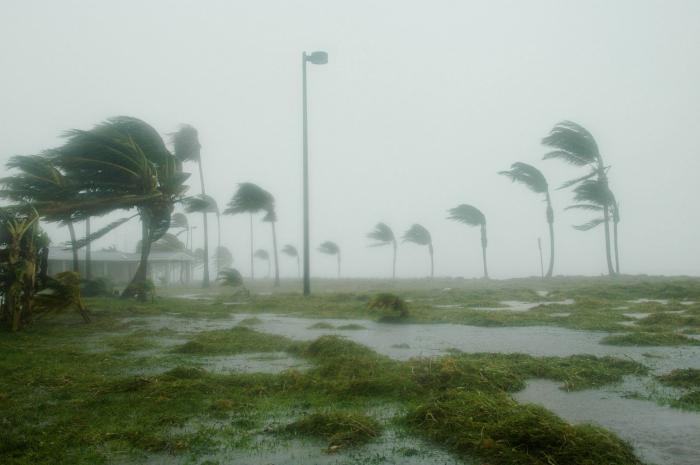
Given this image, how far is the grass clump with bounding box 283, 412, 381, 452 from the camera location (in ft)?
10.5

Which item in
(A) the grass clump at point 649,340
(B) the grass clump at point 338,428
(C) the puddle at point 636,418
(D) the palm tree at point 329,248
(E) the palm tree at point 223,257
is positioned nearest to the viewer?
(C) the puddle at point 636,418

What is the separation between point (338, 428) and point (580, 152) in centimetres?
2756

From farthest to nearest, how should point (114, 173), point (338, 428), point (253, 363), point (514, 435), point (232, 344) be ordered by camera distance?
1. point (114, 173)
2. point (232, 344)
3. point (253, 363)
4. point (338, 428)
5. point (514, 435)

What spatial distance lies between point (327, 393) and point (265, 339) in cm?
361

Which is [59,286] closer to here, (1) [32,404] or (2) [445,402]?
(1) [32,404]

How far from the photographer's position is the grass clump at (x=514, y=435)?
2.74 m

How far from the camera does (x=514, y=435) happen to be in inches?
118

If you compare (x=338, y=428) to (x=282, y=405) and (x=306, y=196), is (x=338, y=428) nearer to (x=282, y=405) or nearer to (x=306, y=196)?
(x=282, y=405)

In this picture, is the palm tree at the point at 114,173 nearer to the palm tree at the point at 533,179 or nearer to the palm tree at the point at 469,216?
the palm tree at the point at 533,179

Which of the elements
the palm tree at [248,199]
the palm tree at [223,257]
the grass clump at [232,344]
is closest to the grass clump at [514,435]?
the grass clump at [232,344]

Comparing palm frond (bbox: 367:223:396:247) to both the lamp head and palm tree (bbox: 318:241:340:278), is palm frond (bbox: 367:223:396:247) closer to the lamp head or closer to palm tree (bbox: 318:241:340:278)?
palm tree (bbox: 318:241:340:278)

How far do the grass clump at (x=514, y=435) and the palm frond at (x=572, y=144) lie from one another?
26.5m

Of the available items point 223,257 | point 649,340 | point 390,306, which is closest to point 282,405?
point 649,340

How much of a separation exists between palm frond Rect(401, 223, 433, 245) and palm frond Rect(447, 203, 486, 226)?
11571 mm
